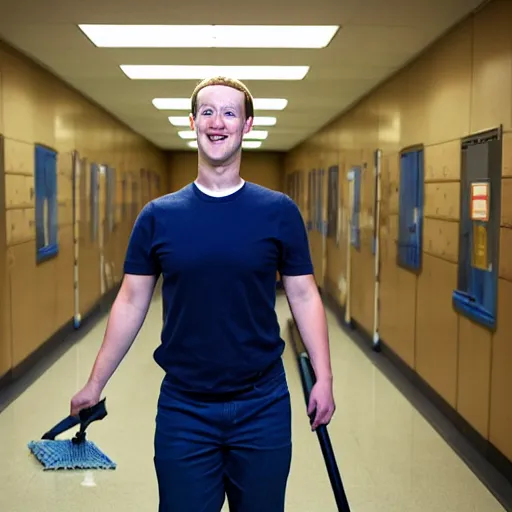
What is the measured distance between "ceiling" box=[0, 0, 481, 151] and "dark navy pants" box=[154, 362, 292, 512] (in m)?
2.88

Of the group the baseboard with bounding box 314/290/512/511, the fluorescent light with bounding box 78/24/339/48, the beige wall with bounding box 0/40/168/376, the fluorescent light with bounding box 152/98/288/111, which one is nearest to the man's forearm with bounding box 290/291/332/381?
the baseboard with bounding box 314/290/512/511

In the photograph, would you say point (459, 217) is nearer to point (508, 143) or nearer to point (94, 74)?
point (508, 143)

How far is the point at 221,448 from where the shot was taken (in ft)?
6.29

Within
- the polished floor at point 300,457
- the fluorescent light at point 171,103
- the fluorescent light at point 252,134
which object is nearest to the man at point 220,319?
the polished floor at point 300,457

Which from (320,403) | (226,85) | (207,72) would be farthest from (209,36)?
(320,403)

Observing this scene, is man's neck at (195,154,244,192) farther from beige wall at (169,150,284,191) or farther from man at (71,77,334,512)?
beige wall at (169,150,284,191)

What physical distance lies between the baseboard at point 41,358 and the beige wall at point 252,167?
10.0 metres

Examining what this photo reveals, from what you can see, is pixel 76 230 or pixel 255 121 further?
pixel 255 121

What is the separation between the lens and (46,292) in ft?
22.6

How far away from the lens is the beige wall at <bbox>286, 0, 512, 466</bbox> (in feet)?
12.9

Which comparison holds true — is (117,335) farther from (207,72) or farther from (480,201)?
(207,72)

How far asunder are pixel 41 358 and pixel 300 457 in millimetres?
3287

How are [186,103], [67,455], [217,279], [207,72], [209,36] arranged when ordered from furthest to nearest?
[186,103] < [207,72] < [209,36] < [67,455] < [217,279]

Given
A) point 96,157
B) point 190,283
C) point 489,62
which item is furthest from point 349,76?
point 190,283
